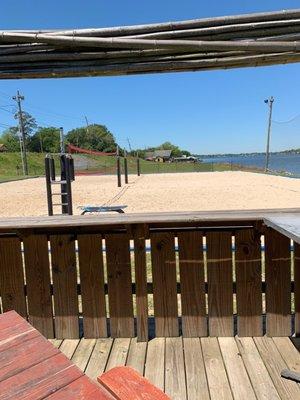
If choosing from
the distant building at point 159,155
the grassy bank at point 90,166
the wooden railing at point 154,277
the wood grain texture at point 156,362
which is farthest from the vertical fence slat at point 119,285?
the distant building at point 159,155

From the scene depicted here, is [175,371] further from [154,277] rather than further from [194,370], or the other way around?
[154,277]

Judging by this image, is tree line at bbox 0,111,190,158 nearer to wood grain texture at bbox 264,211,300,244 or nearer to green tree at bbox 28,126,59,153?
green tree at bbox 28,126,59,153

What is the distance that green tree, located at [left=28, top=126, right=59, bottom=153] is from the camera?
8719 cm

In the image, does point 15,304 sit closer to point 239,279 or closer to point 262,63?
point 239,279

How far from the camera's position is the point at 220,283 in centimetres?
279

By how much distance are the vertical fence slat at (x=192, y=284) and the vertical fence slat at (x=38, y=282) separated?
104 centimetres

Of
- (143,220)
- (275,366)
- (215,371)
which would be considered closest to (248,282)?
(275,366)

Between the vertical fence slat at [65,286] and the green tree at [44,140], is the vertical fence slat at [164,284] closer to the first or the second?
the vertical fence slat at [65,286]

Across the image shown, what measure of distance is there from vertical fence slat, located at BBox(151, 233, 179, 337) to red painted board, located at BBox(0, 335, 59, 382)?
1370 millimetres

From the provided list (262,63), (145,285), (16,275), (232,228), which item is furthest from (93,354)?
(262,63)

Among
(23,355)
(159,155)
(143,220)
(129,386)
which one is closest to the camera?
(129,386)

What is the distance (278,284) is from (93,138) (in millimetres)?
97766

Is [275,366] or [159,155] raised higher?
A: [159,155]

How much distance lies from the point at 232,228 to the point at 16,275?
5.55 feet
